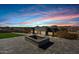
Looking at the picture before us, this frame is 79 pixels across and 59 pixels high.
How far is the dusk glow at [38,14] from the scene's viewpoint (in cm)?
481

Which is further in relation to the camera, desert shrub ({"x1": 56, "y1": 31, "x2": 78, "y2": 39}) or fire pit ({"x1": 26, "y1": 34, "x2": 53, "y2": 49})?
desert shrub ({"x1": 56, "y1": 31, "x2": 78, "y2": 39})

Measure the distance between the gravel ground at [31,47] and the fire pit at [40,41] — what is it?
12cm

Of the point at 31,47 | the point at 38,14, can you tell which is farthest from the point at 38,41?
the point at 38,14

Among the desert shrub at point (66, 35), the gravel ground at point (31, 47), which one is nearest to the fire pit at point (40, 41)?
the gravel ground at point (31, 47)

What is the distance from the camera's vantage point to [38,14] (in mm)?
4883

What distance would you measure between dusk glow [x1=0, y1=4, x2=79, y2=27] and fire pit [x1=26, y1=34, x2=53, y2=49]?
1.74ft

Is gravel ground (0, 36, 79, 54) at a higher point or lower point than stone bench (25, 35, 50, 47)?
lower

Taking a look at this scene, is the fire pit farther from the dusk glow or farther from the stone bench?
the dusk glow

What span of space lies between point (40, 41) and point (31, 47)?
0.39 m

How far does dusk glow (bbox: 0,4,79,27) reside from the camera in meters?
4.81

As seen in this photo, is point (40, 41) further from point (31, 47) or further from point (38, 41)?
point (31, 47)

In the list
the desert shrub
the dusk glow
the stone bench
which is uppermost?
the dusk glow

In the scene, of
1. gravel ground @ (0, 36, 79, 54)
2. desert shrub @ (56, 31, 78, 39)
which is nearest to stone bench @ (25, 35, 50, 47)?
gravel ground @ (0, 36, 79, 54)
